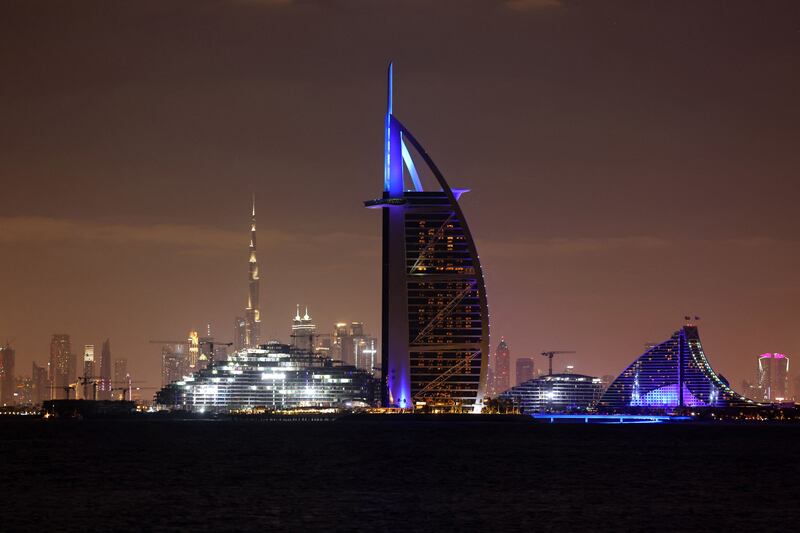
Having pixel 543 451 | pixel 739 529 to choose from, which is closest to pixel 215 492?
pixel 739 529

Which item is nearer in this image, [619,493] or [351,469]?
[619,493]

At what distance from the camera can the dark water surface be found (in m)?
71.8

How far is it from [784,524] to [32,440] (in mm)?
121722

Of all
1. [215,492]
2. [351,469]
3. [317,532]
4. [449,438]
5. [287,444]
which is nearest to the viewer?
[317,532]

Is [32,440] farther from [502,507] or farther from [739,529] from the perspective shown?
[739,529]

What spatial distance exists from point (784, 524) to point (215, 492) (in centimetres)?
3543

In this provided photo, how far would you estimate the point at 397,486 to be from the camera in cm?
9231

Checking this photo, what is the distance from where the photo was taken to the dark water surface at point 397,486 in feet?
235

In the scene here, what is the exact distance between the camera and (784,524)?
71.0m

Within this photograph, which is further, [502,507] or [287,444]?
[287,444]

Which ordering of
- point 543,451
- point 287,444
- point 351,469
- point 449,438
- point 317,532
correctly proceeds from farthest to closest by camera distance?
point 449,438, point 287,444, point 543,451, point 351,469, point 317,532

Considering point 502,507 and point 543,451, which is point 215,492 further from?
point 543,451

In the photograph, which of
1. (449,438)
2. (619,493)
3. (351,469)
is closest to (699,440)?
(449,438)

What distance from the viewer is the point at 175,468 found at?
108438 millimetres
